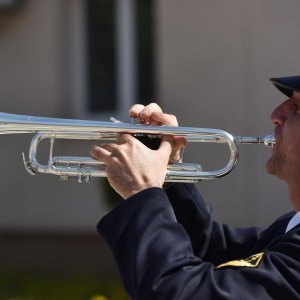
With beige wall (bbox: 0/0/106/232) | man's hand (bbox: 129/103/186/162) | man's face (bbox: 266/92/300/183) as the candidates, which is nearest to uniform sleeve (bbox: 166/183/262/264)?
man's hand (bbox: 129/103/186/162)

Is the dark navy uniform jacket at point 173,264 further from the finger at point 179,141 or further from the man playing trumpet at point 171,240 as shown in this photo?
the finger at point 179,141

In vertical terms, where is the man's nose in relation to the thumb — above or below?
above

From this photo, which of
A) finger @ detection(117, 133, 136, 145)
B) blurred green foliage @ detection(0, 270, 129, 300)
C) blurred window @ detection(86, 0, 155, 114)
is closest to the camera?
finger @ detection(117, 133, 136, 145)

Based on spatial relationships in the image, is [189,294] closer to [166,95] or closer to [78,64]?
[166,95]

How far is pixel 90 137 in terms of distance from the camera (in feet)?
10.7

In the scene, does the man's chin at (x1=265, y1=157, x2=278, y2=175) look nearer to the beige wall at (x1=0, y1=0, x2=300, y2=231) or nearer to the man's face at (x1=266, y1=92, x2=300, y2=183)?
the man's face at (x1=266, y1=92, x2=300, y2=183)

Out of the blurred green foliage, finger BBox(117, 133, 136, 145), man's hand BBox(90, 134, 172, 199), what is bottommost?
the blurred green foliage

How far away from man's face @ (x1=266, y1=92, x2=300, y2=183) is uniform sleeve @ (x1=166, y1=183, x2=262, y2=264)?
464 millimetres

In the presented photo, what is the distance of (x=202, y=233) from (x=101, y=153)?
0.68 meters

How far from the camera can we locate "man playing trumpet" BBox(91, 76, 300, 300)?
8.44ft

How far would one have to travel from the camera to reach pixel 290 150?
289cm

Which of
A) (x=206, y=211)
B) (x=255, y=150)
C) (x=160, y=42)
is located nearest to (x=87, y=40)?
(x=160, y=42)

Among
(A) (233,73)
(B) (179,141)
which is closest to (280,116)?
(B) (179,141)

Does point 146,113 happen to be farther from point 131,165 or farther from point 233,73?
point 233,73
